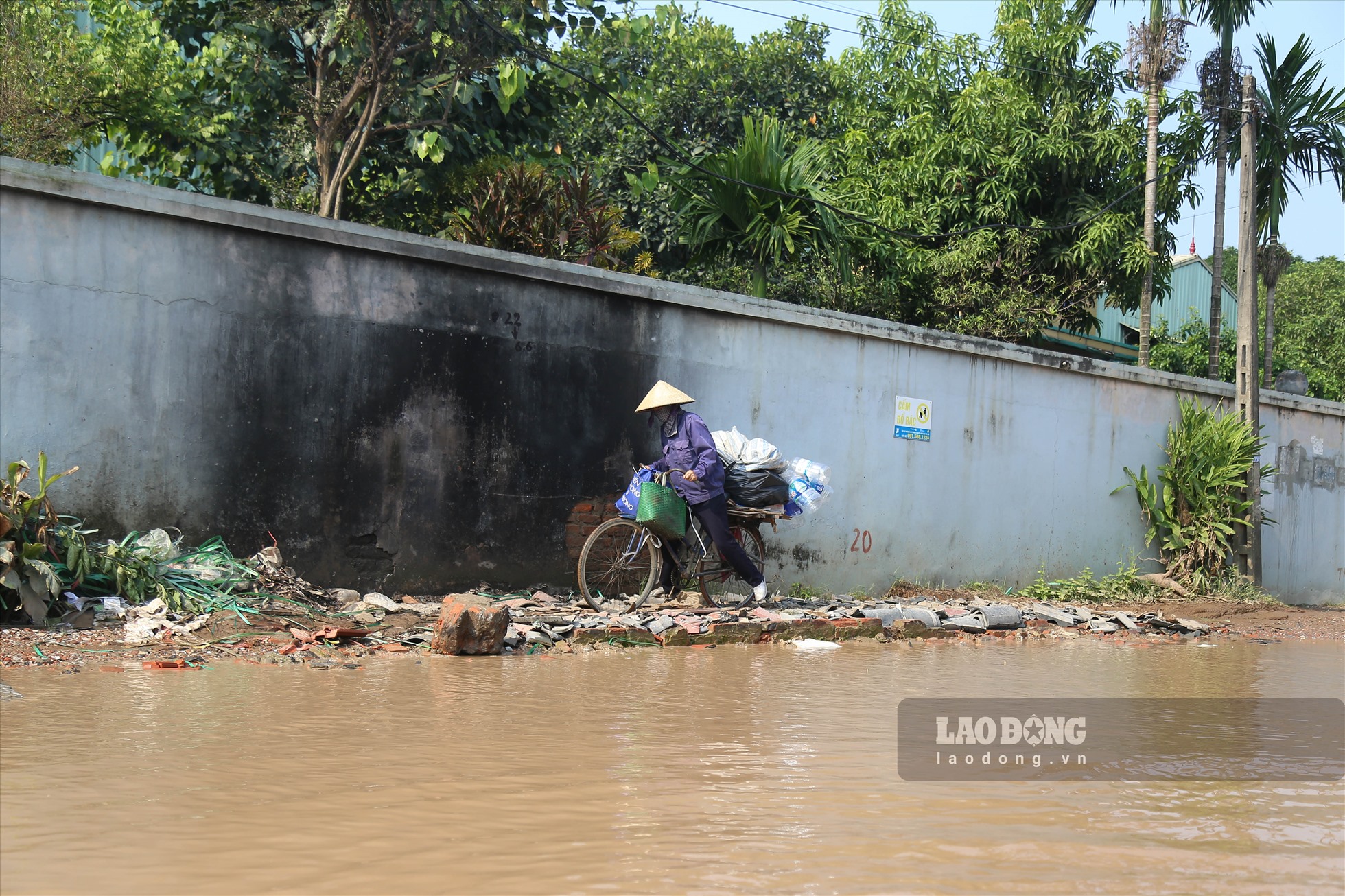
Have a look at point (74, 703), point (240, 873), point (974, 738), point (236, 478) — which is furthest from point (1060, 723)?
point (236, 478)

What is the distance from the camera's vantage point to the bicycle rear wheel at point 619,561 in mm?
7586

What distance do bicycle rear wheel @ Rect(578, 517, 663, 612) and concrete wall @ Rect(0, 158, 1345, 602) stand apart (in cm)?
42

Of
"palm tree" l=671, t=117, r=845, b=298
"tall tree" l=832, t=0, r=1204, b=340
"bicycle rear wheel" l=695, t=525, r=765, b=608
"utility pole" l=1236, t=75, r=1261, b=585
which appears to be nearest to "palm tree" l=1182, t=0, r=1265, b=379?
"tall tree" l=832, t=0, r=1204, b=340

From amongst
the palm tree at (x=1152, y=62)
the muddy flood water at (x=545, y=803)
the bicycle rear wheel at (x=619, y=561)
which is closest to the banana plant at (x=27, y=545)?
the muddy flood water at (x=545, y=803)

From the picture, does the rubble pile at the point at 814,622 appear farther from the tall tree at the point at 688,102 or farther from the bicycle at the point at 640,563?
the tall tree at the point at 688,102

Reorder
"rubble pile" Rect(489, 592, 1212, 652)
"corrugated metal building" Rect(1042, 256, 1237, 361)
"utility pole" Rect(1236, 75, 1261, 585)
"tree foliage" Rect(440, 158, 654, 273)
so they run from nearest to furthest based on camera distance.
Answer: "rubble pile" Rect(489, 592, 1212, 652) → "tree foliage" Rect(440, 158, 654, 273) → "utility pole" Rect(1236, 75, 1261, 585) → "corrugated metal building" Rect(1042, 256, 1237, 361)

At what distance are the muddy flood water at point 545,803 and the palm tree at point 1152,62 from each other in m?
14.8

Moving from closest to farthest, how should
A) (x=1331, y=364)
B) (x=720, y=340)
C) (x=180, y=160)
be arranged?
(x=720, y=340) < (x=180, y=160) < (x=1331, y=364)

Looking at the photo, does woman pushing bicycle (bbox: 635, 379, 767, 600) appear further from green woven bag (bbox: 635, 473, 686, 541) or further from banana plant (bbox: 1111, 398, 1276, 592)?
banana plant (bbox: 1111, 398, 1276, 592)

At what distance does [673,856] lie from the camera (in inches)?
104

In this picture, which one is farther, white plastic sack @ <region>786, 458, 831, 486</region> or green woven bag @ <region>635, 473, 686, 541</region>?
white plastic sack @ <region>786, 458, 831, 486</region>

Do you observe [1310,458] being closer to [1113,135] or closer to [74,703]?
[1113,135]

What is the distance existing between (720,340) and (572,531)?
6.70 feet

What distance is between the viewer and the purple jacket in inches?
296
